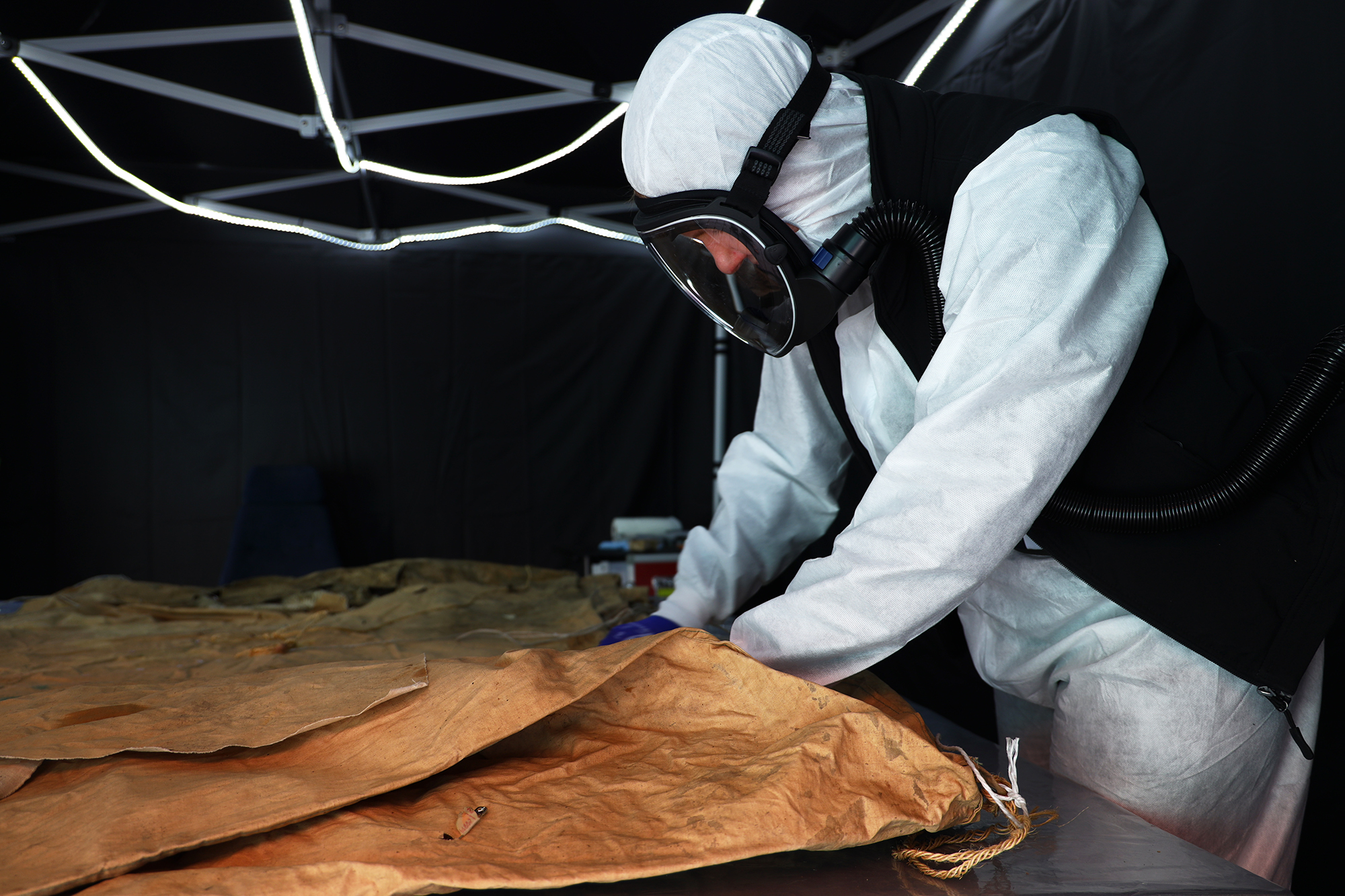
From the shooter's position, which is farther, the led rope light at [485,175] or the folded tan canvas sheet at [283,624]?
the led rope light at [485,175]

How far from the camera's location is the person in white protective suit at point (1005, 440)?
79 cm

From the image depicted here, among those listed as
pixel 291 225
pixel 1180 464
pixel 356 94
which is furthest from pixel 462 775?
pixel 291 225

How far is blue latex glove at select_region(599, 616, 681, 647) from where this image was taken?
120cm

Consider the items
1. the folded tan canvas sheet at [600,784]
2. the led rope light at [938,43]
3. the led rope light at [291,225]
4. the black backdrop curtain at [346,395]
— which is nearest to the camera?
the folded tan canvas sheet at [600,784]

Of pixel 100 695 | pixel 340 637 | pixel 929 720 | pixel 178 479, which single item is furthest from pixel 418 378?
pixel 929 720

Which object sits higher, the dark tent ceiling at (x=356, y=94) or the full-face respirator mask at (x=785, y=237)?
the dark tent ceiling at (x=356, y=94)

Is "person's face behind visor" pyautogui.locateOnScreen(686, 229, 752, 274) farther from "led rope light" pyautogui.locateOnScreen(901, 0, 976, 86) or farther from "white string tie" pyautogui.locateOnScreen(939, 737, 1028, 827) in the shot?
"led rope light" pyautogui.locateOnScreen(901, 0, 976, 86)

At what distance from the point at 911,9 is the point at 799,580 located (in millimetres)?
2096

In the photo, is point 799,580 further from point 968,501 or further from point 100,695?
point 100,695

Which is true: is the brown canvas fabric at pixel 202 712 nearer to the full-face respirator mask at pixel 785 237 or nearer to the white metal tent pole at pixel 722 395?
the full-face respirator mask at pixel 785 237

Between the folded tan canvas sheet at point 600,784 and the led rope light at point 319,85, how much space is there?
205cm

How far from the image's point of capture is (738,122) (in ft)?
3.10

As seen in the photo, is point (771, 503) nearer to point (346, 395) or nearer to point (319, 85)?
point (319, 85)

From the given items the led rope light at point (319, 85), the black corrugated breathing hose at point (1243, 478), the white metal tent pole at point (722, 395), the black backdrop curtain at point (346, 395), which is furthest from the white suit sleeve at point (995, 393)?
the white metal tent pole at point (722, 395)
